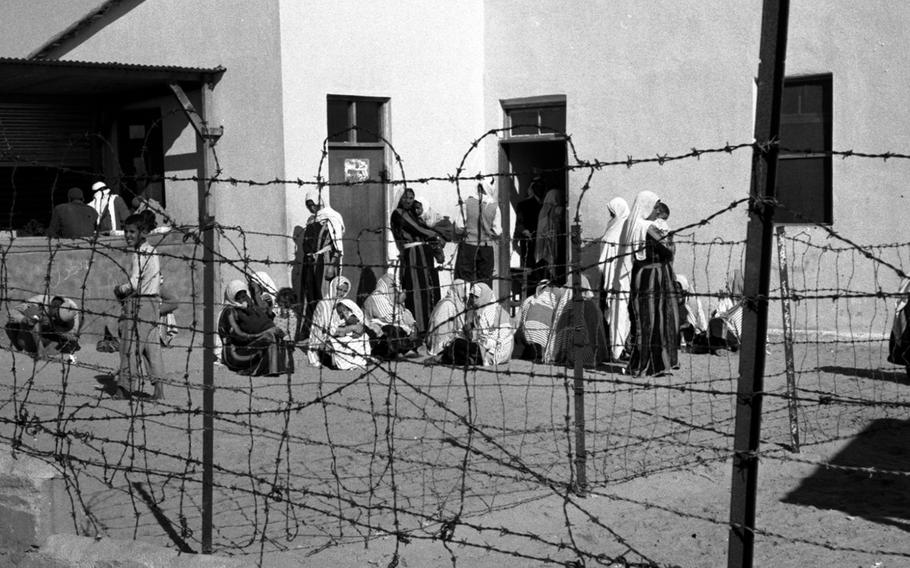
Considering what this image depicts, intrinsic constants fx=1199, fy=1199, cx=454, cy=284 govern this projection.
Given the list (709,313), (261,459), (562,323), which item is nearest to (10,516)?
(261,459)

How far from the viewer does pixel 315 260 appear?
12969 millimetres

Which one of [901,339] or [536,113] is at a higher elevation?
[536,113]

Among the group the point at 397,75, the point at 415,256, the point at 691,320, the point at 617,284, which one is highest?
the point at 397,75

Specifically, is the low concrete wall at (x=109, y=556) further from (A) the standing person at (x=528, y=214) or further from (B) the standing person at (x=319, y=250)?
(A) the standing person at (x=528, y=214)

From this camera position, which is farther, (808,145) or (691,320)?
(808,145)

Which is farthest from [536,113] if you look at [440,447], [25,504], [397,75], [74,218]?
[25,504]

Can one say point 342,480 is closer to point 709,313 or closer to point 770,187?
point 770,187

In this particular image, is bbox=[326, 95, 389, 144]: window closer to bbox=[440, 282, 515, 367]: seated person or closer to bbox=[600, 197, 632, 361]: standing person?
bbox=[440, 282, 515, 367]: seated person

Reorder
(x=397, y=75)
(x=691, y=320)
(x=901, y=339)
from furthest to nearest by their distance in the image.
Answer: (x=397, y=75)
(x=691, y=320)
(x=901, y=339)

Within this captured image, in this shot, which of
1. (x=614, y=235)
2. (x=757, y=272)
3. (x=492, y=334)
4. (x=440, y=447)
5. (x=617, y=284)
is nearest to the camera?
(x=757, y=272)

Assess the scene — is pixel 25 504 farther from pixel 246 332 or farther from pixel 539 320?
pixel 539 320

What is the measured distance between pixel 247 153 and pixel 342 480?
7.97 meters

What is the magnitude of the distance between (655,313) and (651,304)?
117mm

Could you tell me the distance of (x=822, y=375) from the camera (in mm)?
10336
